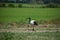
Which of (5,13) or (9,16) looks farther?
(5,13)

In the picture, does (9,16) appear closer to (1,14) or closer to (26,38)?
(1,14)

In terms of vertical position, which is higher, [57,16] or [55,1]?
[55,1]

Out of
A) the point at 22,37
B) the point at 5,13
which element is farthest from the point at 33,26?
the point at 5,13

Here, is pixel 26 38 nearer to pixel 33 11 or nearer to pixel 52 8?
pixel 52 8

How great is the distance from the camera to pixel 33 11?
6844mm

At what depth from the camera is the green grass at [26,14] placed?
564cm

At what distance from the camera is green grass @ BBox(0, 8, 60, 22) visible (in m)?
5.64

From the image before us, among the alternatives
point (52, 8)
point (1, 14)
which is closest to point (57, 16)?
point (52, 8)

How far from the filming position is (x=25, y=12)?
6.50 meters

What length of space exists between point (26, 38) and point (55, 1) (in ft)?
7.29

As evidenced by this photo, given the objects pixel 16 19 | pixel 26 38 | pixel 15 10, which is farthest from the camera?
pixel 15 10

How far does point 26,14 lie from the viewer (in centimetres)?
634

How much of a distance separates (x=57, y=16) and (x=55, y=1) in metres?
0.52

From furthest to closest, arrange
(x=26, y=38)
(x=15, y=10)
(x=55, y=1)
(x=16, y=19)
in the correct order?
(x=15, y=10) < (x=16, y=19) < (x=55, y=1) < (x=26, y=38)
